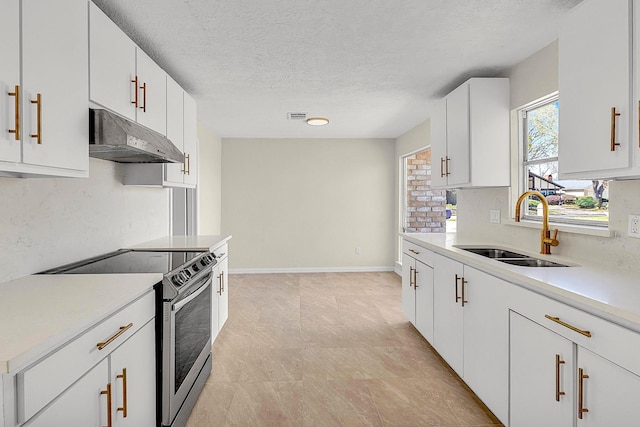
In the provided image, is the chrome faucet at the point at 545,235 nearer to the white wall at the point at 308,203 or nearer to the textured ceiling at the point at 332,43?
the textured ceiling at the point at 332,43

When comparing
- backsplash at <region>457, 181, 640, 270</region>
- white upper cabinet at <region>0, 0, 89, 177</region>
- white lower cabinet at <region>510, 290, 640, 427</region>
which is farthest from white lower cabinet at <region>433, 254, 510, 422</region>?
white upper cabinet at <region>0, 0, 89, 177</region>

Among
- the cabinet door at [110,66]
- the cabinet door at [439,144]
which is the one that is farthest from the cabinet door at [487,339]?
the cabinet door at [110,66]

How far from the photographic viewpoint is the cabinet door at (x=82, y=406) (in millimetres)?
1022

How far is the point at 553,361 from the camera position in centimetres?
151

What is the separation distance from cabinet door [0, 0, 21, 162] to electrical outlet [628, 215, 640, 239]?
272cm

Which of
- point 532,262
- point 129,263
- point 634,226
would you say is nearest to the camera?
point 634,226

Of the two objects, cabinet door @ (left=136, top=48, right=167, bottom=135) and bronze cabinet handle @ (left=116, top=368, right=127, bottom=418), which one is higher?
cabinet door @ (left=136, top=48, right=167, bottom=135)

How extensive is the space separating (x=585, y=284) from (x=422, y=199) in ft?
14.0

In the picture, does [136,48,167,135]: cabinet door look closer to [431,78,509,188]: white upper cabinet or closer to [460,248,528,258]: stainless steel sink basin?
[431,78,509,188]: white upper cabinet

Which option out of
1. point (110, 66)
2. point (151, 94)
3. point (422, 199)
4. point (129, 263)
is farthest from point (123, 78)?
point (422, 199)

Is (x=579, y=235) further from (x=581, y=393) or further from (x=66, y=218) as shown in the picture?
(x=66, y=218)

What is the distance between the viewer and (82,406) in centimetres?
117

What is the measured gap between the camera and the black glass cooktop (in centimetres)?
187

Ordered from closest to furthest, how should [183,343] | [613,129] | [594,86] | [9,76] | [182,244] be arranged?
[9,76], [613,129], [594,86], [183,343], [182,244]
